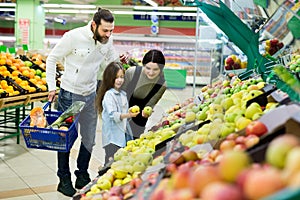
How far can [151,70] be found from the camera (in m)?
3.66

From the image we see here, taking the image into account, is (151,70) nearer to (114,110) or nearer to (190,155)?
(114,110)

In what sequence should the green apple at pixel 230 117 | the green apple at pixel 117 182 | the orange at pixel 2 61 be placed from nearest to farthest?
the green apple at pixel 230 117 < the green apple at pixel 117 182 < the orange at pixel 2 61

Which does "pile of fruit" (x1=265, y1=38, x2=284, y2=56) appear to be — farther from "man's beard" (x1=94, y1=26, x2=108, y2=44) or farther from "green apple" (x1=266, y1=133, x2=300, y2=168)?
"green apple" (x1=266, y1=133, x2=300, y2=168)

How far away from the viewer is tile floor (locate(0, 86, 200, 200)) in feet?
14.1

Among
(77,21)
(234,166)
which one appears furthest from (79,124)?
(77,21)

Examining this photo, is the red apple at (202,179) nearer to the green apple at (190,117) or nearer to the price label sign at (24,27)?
the green apple at (190,117)

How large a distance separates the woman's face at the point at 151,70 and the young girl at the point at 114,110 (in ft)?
0.73

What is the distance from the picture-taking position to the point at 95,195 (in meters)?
2.03

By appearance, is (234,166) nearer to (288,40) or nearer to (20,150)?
(288,40)

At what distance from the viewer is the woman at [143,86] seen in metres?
3.72

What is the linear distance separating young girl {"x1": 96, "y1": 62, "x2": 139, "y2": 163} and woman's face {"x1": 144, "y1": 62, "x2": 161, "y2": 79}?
224 millimetres

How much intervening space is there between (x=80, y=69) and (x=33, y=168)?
180cm

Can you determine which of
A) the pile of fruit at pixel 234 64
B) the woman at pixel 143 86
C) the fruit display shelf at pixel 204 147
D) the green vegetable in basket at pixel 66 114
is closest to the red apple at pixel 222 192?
the fruit display shelf at pixel 204 147

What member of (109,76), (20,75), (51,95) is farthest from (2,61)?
(109,76)
